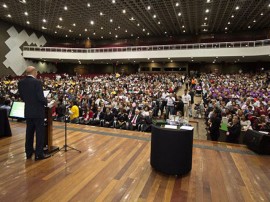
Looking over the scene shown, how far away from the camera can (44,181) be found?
8.42ft

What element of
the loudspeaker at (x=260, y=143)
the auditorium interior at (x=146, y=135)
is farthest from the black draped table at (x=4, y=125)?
the loudspeaker at (x=260, y=143)

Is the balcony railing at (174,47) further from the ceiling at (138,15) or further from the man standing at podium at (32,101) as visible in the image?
the man standing at podium at (32,101)

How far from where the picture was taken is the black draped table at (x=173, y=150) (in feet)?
9.15

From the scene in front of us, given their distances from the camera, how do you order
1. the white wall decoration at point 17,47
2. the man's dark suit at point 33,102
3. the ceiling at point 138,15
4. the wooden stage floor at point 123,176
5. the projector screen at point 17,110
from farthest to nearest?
the white wall decoration at point 17,47 → the ceiling at point 138,15 → the projector screen at point 17,110 → the man's dark suit at point 33,102 → the wooden stage floor at point 123,176

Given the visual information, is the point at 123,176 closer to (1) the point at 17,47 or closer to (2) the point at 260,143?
(2) the point at 260,143

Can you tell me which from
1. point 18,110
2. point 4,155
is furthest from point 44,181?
point 18,110

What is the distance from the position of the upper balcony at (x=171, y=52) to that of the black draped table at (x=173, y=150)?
16.0m

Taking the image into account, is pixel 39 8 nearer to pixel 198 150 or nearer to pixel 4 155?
pixel 4 155

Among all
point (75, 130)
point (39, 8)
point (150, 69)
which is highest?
point (39, 8)

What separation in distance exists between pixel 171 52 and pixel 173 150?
16580 millimetres

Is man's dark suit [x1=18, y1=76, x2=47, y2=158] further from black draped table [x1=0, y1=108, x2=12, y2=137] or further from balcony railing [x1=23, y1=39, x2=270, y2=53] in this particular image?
balcony railing [x1=23, y1=39, x2=270, y2=53]

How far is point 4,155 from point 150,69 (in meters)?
20.8

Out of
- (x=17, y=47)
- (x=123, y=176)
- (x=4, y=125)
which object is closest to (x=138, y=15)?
(x=17, y=47)

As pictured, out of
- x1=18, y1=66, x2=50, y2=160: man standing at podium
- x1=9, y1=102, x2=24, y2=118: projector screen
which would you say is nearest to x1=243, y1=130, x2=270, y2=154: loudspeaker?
x1=18, y1=66, x2=50, y2=160: man standing at podium
